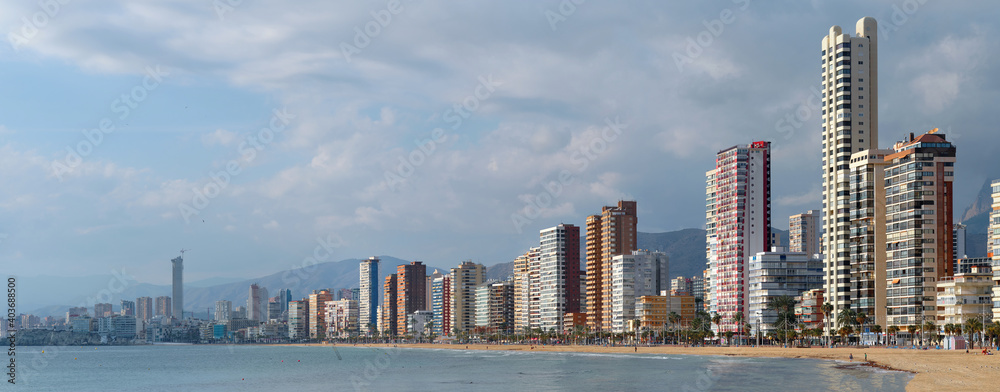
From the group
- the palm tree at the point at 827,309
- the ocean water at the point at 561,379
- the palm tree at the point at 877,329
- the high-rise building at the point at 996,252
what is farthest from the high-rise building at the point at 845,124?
the ocean water at the point at 561,379

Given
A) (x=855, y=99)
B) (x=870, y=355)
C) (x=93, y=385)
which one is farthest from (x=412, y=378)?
(x=855, y=99)

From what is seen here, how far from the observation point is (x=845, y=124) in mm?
190875

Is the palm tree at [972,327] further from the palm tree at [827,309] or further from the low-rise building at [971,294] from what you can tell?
the palm tree at [827,309]

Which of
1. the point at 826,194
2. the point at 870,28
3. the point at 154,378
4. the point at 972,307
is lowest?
the point at 154,378

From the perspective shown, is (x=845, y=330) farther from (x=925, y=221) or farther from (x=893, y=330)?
(x=925, y=221)

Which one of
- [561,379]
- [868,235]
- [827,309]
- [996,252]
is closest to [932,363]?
[561,379]

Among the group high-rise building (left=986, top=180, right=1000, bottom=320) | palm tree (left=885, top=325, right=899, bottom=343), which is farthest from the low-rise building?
palm tree (left=885, top=325, right=899, bottom=343)

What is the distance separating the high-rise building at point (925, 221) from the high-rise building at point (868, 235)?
754 cm

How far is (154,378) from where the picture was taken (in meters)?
153

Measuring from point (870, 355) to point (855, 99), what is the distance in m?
62.1

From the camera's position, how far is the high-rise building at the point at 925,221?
563ft

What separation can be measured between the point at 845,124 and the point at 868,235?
22.1 meters

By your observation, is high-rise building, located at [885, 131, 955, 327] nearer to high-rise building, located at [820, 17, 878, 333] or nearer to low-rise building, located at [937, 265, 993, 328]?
low-rise building, located at [937, 265, 993, 328]

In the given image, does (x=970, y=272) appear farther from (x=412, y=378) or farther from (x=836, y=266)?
(x=412, y=378)
